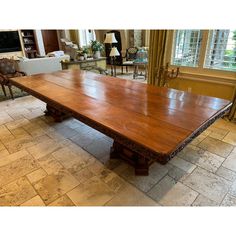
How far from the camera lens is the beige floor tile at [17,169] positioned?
1929mm

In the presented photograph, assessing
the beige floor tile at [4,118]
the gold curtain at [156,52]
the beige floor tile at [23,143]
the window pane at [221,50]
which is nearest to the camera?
the beige floor tile at [23,143]

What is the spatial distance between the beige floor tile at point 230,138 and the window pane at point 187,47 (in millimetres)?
1324

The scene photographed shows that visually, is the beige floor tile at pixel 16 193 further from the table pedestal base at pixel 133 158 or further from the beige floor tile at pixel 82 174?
the table pedestal base at pixel 133 158

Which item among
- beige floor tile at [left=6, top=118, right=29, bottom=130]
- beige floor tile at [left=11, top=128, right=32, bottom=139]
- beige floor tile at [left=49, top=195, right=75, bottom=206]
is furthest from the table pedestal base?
beige floor tile at [left=6, top=118, right=29, bottom=130]

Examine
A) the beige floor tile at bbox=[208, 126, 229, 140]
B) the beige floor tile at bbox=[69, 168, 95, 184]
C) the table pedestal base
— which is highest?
the table pedestal base

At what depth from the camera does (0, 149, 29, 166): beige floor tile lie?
218 cm

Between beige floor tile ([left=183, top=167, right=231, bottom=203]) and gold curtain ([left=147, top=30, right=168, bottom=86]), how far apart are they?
2.22 m

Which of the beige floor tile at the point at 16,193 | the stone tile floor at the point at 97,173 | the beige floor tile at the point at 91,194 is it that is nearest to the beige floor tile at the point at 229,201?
the stone tile floor at the point at 97,173

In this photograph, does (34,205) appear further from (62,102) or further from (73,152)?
(62,102)

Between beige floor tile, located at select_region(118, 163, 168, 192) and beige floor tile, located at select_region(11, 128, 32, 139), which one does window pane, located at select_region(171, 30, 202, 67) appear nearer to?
beige floor tile, located at select_region(118, 163, 168, 192)

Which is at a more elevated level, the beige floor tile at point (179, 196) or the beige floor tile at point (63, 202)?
the beige floor tile at point (63, 202)
